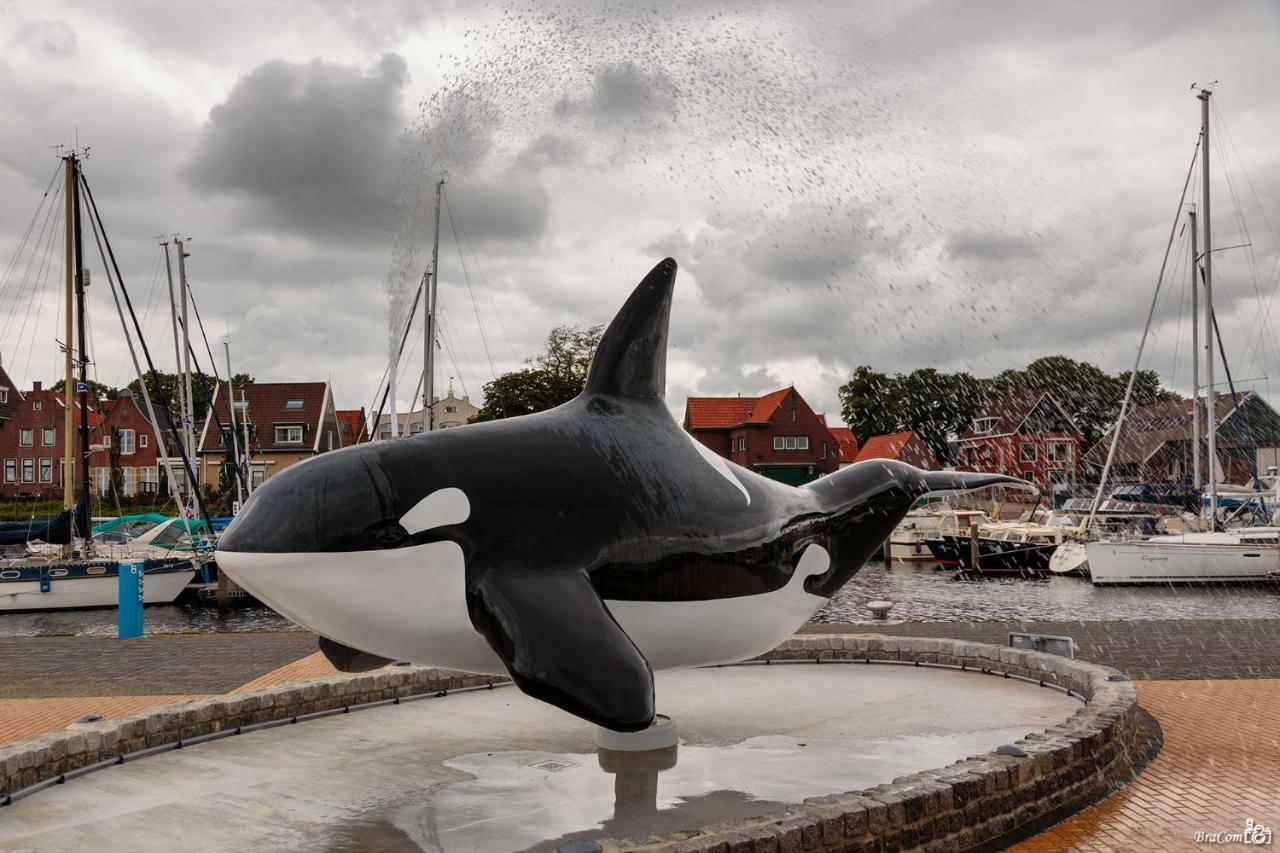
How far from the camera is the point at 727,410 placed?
7588 cm

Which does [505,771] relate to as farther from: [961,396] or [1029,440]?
[961,396]

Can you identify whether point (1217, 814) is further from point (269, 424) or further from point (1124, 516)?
point (269, 424)

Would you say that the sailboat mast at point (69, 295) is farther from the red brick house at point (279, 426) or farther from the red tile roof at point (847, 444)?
the red tile roof at point (847, 444)

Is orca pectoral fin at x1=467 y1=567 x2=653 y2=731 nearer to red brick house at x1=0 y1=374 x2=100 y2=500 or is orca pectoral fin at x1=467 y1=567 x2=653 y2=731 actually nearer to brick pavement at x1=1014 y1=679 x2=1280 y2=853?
brick pavement at x1=1014 y1=679 x2=1280 y2=853

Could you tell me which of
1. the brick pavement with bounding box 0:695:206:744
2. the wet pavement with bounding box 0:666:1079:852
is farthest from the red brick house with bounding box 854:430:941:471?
the wet pavement with bounding box 0:666:1079:852

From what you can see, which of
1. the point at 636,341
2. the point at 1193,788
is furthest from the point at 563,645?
the point at 1193,788

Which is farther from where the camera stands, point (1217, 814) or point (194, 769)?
point (194, 769)

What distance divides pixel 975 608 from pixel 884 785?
27.1m

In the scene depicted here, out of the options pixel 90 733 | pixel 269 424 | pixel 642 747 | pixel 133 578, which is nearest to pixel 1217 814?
pixel 642 747

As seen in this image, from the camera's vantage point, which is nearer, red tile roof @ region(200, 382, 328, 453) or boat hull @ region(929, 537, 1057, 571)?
boat hull @ region(929, 537, 1057, 571)

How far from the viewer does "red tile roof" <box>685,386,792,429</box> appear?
7327 cm

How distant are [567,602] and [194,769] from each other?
4.59 meters

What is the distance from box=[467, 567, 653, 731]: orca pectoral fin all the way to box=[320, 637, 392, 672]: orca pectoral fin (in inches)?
75.2

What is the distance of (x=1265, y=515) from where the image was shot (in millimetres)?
45406
